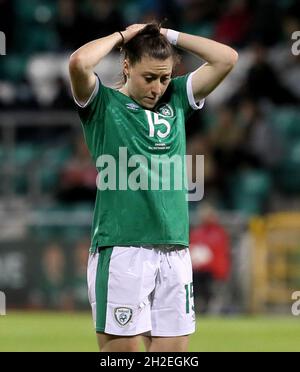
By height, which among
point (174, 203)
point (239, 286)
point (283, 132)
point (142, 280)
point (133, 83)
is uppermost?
point (283, 132)

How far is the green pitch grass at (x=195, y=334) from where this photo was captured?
9617 mm

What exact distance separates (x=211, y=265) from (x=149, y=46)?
9.42 m

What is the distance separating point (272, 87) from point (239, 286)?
9.88 ft

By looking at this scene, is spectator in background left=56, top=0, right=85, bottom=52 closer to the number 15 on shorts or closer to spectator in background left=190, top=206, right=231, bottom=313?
spectator in background left=190, top=206, right=231, bottom=313

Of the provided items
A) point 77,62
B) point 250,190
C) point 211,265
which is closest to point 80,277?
point 211,265

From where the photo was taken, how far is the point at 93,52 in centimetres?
529

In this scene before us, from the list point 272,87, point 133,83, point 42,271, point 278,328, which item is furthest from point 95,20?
point 133,83

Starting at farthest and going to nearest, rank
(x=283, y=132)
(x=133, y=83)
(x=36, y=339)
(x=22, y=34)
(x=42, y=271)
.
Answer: (x=22, y=34)
(x=283, y=132)
(x=42, y=271)
(x=36, y=339)
(x=133, y=83)

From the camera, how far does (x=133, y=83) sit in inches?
213

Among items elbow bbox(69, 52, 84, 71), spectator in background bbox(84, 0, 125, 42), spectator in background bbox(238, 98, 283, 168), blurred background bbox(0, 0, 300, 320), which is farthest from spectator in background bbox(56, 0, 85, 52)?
elbow bbox(69, 52, 84, 71)

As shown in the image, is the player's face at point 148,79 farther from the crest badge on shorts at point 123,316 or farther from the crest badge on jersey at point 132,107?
the crest badge on shorts at point 123,316

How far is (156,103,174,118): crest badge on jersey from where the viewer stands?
5.45 meters
